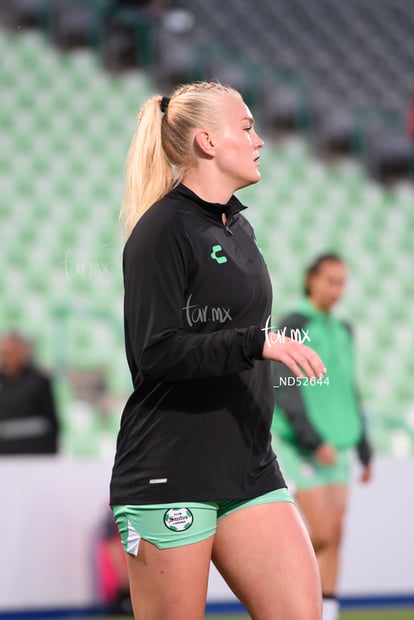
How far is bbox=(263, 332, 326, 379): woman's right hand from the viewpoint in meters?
1.95

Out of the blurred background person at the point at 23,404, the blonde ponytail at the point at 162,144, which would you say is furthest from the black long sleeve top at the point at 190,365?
the blurred background person at the point at 23,404

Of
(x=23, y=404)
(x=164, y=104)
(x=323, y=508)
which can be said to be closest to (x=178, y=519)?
(x=164, y=104)

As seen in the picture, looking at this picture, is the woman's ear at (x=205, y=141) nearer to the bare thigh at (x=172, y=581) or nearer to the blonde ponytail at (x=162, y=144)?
the blonde ponytail at (x=162, y=144)

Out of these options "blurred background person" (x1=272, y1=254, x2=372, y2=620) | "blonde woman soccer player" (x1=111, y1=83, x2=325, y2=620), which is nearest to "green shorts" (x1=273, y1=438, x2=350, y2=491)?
"blurred background person" (x1=272, y1=254, x2=372, y2=620)

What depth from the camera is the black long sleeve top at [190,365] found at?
2023 millimetres

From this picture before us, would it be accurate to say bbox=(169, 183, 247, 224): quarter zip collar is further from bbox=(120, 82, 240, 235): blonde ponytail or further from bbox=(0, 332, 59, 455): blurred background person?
bbox=(0, 332, 59, 455): blurred background person

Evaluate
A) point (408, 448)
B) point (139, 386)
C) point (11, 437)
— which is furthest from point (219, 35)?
point (139, 386)

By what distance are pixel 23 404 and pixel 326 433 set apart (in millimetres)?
2008

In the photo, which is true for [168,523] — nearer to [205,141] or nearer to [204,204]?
[204,204]

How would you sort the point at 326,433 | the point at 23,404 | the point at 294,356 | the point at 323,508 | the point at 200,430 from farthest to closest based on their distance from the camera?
1. the point at 23,404
2. the point at 323,508
3. the point at 326,433
4. the point at 200,430
5. the point at 294,356

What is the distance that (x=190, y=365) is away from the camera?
2.01 meters

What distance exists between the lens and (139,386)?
2113 millimetres

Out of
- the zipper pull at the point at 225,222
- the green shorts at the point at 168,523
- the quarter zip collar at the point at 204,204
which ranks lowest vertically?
the green shorts at the point at 168,523

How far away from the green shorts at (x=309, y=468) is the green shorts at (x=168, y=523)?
76.6 inches
